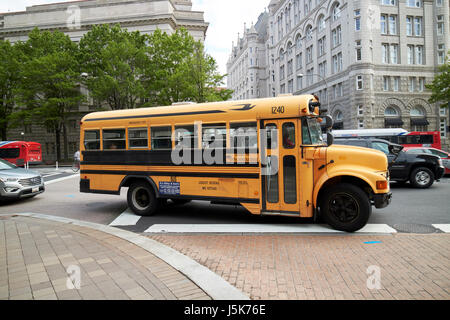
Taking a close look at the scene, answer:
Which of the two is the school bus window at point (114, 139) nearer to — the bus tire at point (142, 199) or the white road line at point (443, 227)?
the bus tire at point (142, 199)

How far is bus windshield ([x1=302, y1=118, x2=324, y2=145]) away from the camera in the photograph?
6586 mm

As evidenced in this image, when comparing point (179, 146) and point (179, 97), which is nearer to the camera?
Answer: point (179, 146)

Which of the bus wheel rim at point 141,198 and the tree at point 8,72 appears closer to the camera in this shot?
the bus wheel rim at point 141,198

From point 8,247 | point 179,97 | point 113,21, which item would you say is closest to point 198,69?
point 179,97

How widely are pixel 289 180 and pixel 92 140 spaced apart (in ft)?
19.3

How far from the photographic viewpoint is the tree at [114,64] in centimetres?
3341

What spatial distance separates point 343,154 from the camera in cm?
645

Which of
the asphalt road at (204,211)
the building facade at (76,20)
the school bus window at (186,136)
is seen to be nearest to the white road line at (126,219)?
the asphalt road at (204,211)

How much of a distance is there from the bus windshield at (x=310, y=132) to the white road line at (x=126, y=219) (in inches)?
181

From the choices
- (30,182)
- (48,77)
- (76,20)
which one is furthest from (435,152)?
(76,20)

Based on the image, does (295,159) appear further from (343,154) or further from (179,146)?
(179,146)
